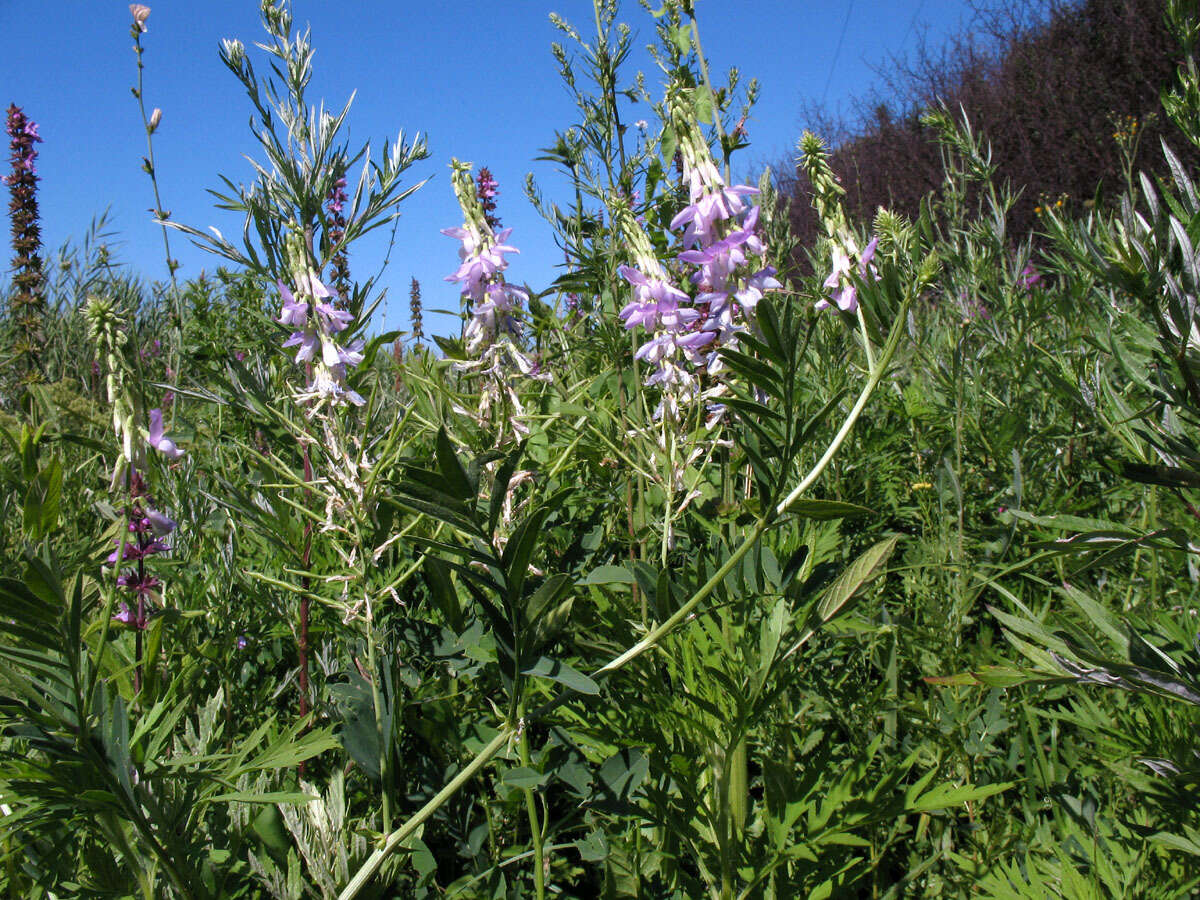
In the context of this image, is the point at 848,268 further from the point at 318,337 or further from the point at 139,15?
the point at 139,15

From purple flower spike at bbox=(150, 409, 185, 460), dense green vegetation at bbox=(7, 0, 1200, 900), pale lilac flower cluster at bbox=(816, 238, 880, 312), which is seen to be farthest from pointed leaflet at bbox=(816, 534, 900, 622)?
purple flower spike at bbox=(150, 409, 185, 460)

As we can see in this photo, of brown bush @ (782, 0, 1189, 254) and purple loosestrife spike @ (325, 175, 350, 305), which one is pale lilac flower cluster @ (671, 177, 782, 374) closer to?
purple loosestrife spike @ (325, 175, 350, 305)

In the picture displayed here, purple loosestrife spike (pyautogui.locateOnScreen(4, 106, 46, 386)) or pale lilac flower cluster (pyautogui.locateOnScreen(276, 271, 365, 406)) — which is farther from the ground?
purple loosestrife spike (pyautogui.locateOnScreen(4, 106, 46, 386))

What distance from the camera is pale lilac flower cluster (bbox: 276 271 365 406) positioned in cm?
119

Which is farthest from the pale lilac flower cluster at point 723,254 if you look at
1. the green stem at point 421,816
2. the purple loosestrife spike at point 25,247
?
the purple loosestrife spike at point 25,247

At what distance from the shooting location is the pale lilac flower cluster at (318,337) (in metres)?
1.19

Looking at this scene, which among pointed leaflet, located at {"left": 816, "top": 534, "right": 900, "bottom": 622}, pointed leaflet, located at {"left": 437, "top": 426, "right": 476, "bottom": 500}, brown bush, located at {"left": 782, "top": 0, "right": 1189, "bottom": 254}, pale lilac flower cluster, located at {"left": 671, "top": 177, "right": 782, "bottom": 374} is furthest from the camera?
brown bush, located at {"left": 782, "top": 0, "right": 1189, "bottom": 254}

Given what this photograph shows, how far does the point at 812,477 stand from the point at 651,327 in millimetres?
499

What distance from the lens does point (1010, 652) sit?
179cm

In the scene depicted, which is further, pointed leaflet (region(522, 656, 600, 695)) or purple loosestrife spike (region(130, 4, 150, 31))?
purple loosestrife spike (region(130, 4, 150, 31))

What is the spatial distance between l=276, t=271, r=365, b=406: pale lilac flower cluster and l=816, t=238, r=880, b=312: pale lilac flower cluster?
0.74 metres

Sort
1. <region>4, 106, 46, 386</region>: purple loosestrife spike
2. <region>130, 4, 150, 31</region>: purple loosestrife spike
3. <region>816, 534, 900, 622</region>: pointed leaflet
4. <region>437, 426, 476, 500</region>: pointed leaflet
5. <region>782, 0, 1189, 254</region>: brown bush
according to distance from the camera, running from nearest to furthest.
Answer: <region>437, 426, 476, 500</region>: pointed leaflet → <region>816, 534, 900, 622</region>: pointed leaflet → <region>130, 4, 150, 31</region>: purple loosestrife spike → <region>4, 106, 46, 386</region>: purple loosestrife spike → <region>782, 0, 1189, 254</region>: brown bush

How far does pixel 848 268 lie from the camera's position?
1048 mm

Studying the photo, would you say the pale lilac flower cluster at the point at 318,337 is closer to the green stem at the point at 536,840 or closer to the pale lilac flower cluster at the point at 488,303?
the pale lilac flower cluster at the point at 488,303
